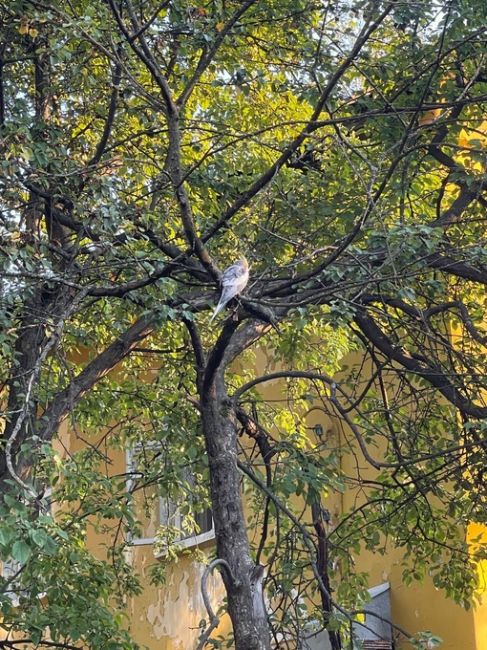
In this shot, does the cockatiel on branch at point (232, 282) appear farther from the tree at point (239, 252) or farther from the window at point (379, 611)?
the window at point (379, 611)

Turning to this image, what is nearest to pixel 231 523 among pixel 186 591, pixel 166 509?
pixel 166 509

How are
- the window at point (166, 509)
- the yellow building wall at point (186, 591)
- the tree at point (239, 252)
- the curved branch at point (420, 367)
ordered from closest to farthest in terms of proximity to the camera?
the tree at point (239, 252), the curved branch at point (420, 367), the window at point (166, 509), the yellow building wall at point (186, 591)

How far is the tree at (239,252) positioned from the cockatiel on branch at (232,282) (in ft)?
0.36

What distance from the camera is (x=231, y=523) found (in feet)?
15.8

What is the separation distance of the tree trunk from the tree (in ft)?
0.04

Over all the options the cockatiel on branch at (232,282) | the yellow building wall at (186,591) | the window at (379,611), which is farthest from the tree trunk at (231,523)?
the yellow building wall at (186,591)

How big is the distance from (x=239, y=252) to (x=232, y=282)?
1608 mm

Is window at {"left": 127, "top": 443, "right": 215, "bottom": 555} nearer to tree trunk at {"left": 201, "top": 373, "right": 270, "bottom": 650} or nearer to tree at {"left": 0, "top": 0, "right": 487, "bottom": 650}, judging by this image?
tree at {"left": 0, "top": 0, "right": 487, "bottom": 650}

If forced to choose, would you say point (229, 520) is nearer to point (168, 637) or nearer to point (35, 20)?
point (35, 20)

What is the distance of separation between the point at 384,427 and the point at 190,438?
5.86ft

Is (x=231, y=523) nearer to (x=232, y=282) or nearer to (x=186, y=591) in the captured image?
(x=232, y=282)

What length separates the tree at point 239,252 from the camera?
4.89m

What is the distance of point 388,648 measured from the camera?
7.63m

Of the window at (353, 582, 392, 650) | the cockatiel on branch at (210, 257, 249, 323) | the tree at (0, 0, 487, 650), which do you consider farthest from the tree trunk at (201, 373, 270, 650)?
the window at (353, 582, 392, 650)
